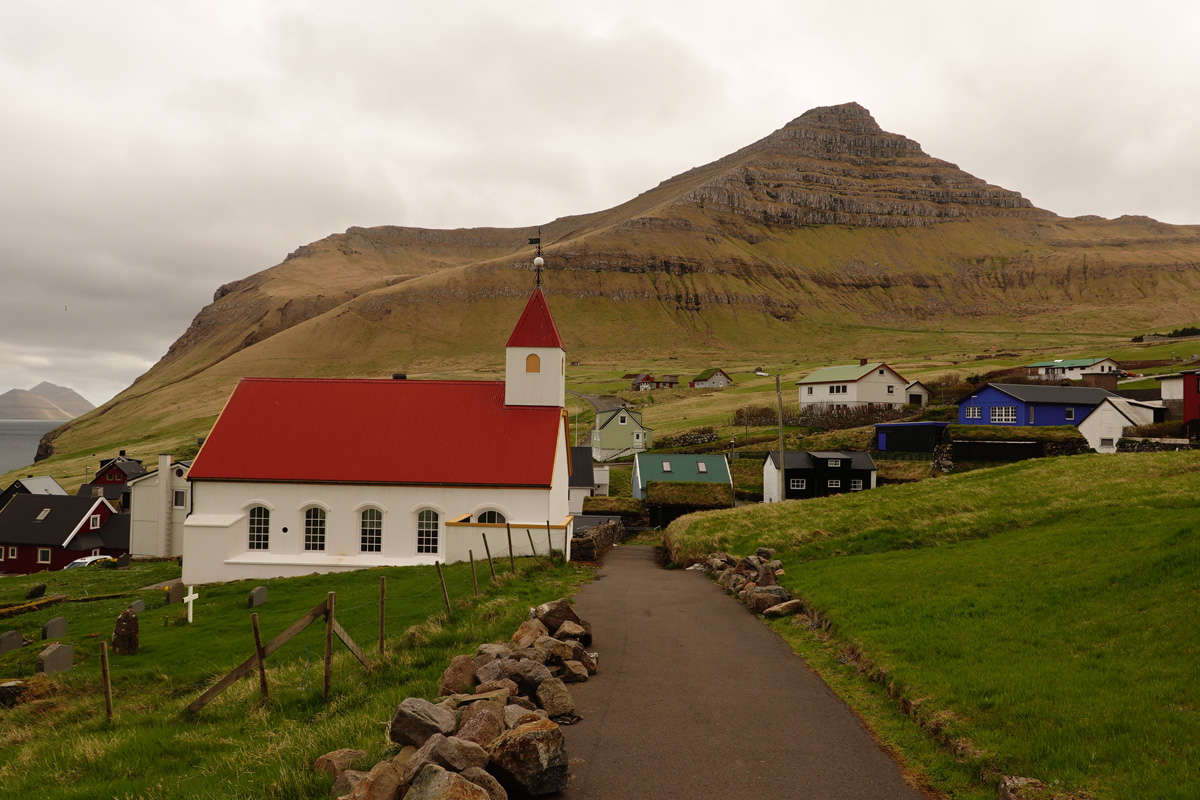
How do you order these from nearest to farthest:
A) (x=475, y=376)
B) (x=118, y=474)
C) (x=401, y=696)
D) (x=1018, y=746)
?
(x=1018, y=746) < (x=401, y=696) < (x=118, y=474) < (x=475, y=376)

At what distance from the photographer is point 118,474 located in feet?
262

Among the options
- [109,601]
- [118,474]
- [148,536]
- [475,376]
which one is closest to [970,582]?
[109,601]

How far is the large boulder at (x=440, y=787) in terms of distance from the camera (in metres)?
6.52

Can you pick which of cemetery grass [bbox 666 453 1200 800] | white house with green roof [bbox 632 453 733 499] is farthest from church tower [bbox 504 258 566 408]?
white house with green roof [bbox 632 453 733 499]

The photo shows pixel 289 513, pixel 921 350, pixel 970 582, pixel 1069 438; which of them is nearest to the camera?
pixel 970 582

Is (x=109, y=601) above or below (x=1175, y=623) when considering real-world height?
below

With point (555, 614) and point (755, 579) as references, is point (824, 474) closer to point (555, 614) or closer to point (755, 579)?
point (755, 579)

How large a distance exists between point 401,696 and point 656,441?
7363 centimetres

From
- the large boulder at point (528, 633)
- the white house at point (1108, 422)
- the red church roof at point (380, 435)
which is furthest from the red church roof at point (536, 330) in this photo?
the white house at point (1108, 422)

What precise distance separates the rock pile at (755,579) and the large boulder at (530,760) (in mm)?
11289

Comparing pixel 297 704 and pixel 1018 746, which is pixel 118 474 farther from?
pixel 1018 746

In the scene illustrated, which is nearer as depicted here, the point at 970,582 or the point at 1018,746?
the point at 1018,746

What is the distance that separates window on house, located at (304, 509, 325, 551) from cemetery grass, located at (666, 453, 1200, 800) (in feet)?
67.2

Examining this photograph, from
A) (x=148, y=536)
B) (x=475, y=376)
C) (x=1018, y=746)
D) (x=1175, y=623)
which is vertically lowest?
(x=148, y=536)
